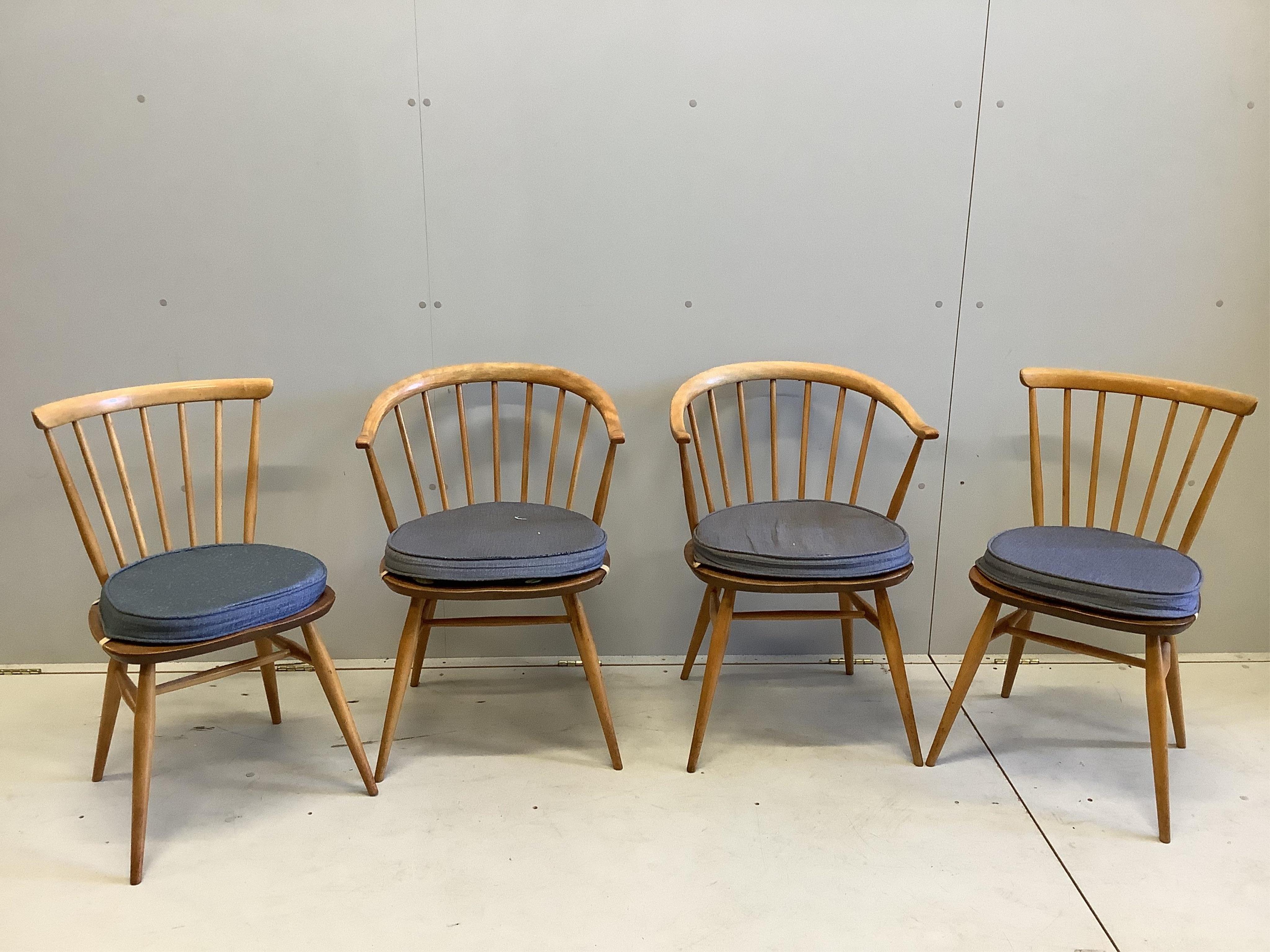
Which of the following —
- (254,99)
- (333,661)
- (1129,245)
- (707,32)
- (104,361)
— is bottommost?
(333,661)

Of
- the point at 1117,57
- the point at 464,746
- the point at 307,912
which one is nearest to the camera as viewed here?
the point at 307,912

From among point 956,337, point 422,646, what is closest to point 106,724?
point 422,646

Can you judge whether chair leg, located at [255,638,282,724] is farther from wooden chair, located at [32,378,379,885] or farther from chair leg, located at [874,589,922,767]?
Result: chair leg, located at [874,589,922,767]

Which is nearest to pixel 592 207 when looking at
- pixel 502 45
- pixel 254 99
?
pixel 502 45

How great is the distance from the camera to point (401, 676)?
1.93m

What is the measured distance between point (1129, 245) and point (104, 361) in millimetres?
2624

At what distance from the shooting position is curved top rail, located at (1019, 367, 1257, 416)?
2.09 m

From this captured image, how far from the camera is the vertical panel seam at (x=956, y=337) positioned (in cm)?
223

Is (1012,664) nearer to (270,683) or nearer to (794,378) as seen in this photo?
(794,378)

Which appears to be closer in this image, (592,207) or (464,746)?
(464,746)

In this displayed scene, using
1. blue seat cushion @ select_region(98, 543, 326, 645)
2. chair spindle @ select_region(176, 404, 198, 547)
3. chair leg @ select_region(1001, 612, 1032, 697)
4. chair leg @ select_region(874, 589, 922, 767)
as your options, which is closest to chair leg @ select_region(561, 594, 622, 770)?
blue seat cushion @ select_region(98, 543, 326, 645)

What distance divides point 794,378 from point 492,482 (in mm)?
823

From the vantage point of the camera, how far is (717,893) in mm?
1629

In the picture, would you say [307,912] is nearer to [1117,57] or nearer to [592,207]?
[592,207]
